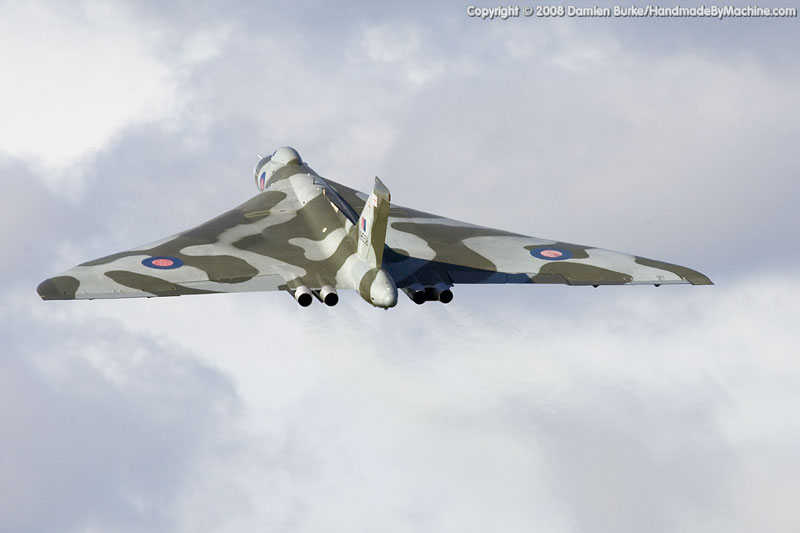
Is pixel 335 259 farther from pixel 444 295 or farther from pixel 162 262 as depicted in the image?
pixel 162 262

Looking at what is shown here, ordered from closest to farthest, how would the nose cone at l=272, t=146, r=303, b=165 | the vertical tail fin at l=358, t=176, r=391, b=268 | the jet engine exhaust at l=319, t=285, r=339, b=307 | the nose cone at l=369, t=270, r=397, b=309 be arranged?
the vertical tail fin at l=358, t=176, r=391, b=268 < the nose cone at l=369, t=270, r=397, b=309 < the jet engine exhaust at l=319, t=285, r=339, b=307 < the nose cone at l=272, t=146, r=303, b=165

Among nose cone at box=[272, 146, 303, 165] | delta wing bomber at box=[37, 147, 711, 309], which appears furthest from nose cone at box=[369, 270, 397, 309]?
nose cone at box=[272, 146, 303, 165]

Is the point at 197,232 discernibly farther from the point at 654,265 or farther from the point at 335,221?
the point at 654,265

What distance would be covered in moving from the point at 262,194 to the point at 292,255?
666 cm

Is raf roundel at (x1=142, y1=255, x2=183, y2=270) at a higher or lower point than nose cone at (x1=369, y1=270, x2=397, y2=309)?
higher

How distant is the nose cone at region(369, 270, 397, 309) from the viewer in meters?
45.9

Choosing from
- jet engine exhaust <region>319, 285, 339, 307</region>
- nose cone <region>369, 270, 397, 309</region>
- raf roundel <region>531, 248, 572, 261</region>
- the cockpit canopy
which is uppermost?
the cockpit canopy

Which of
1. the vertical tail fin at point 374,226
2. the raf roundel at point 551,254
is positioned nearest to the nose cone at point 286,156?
the raf roundel at point 551,254

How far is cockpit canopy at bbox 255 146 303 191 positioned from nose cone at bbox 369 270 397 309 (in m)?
13.6

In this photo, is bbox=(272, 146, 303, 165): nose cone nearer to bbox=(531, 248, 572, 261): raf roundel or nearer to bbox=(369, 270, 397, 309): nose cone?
bbox=(531, 248, 572, 261): raf roundel

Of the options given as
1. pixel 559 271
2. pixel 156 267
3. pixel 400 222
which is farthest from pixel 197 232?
pixel 559 271

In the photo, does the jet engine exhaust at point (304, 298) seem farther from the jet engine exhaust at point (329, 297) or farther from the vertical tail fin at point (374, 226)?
the vertical tail fin at point (374, 226)

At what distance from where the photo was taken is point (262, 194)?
5666 cm

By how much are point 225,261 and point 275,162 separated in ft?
33.4
